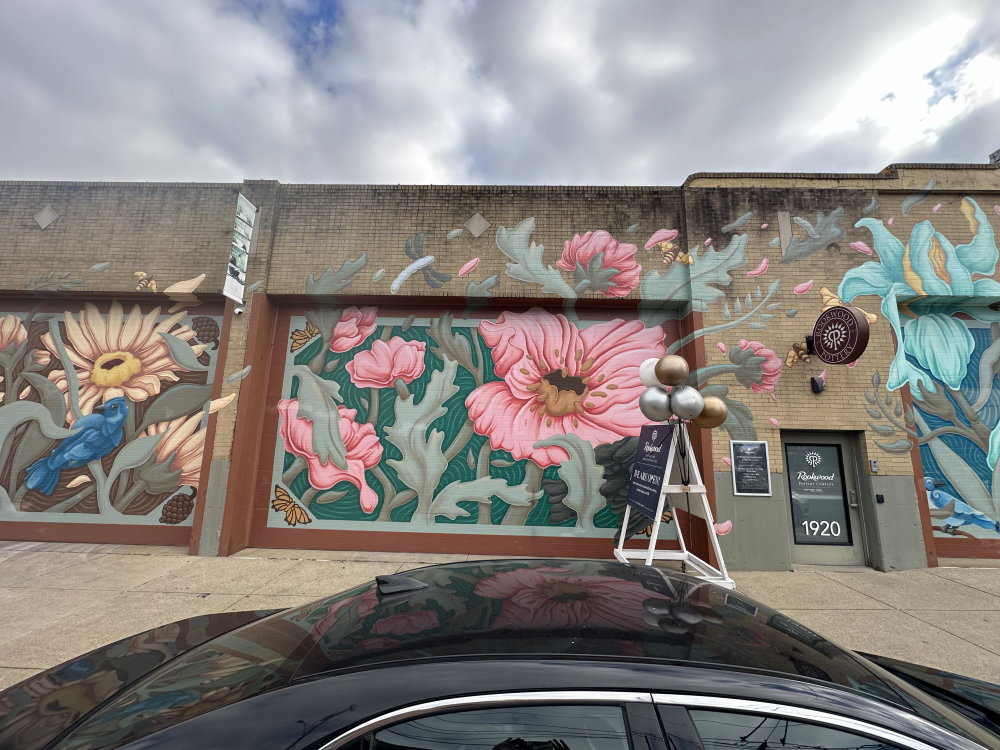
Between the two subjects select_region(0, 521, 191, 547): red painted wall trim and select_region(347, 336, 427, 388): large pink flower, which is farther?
select_region(347, 336, 427, 388): large pink flower

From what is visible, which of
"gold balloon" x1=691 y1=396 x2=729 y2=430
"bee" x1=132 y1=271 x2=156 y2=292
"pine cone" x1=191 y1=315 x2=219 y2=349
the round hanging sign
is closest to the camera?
"gold balloon" x1=691 y1=396 x2=729 y2=430

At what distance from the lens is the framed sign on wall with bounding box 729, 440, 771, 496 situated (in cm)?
662

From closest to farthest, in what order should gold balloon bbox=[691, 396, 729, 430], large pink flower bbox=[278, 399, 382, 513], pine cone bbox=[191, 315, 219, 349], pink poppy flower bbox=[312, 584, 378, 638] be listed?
pink poppy flower bbox=[312, 584, 378, 638]
gold balloon bbox=[691, 396, 729, 430]
large pink flower bbox=[278, 399, 382, 513]
pine cone bbox=[191, 315, 219, 349]

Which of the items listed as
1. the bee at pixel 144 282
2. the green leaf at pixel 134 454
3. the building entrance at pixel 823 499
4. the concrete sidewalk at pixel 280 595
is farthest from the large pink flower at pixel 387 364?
the building entrance at pixel 823 499

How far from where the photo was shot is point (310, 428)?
24.6 ft

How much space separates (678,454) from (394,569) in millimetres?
4049

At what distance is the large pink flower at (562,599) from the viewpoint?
153 centimetres

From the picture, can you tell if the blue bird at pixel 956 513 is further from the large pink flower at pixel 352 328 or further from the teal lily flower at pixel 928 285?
the large pink flower at pixel 352 328

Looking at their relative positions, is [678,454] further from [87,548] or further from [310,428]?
[87,548]

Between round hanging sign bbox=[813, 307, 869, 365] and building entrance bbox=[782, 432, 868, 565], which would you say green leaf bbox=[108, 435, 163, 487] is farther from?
round hanging sign bbox=[813, 307, 869, 365]

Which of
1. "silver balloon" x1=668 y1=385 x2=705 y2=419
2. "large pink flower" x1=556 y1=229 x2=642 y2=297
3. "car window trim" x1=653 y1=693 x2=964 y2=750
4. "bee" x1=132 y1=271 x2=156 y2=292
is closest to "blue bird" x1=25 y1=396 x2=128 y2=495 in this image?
"bee" x1=132 y1=271 x2=156 y2=292

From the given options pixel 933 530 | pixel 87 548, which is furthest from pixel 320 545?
pixel 933 530

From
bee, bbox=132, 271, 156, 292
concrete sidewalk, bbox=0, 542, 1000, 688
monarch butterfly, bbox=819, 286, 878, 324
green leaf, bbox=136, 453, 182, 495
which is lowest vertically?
concrete sidewalk, bbox=0, 542, 1000, 688

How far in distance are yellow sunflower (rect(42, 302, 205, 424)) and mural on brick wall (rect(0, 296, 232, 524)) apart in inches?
0.7
